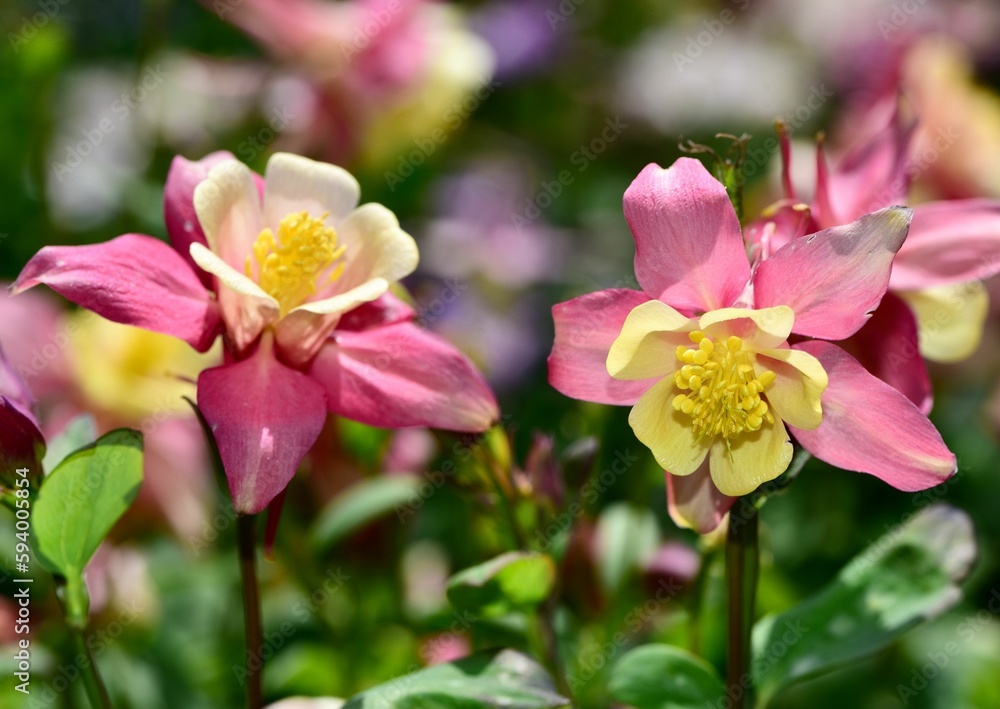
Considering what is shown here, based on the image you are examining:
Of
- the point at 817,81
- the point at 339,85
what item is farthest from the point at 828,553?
the point at 817,81

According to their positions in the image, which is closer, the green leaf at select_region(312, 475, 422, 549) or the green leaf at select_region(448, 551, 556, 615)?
the green leaf at select_region(448, 551, 556, 615)

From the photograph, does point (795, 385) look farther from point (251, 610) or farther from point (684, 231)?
point (251, 610)

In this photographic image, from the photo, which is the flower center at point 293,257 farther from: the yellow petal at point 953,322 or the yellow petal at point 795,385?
the yellow petal at point 953,322

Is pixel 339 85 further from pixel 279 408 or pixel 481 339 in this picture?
pixel 279 408

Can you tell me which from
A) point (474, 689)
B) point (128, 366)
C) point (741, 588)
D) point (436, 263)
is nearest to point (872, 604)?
point (741, 588)

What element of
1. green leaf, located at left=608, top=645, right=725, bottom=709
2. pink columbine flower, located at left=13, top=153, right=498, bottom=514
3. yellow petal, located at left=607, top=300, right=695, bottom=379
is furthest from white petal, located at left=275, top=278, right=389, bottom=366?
green leaf, located at left=608, top=645, right=725, bottom=709

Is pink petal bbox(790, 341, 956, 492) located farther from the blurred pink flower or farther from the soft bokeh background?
the blurred pink flower

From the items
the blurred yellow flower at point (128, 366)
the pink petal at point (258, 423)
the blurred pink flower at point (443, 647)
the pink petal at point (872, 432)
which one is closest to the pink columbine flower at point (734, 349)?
the pink petal at point (872, 432)

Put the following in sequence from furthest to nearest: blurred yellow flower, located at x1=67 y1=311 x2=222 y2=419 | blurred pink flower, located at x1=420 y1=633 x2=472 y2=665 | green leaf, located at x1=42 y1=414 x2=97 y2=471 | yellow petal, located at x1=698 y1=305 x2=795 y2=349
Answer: blurred yellow flower, located at x1=67 y1=311 x2=222 y2=419
blurred pink flower, located at x1=420 y1=633 x2=472 y2=665
green leaf, located at x1=42 y1=414 x2=97 y2=471
yellow petal, located at x1=698 y1=305 x2=795 y2=349
